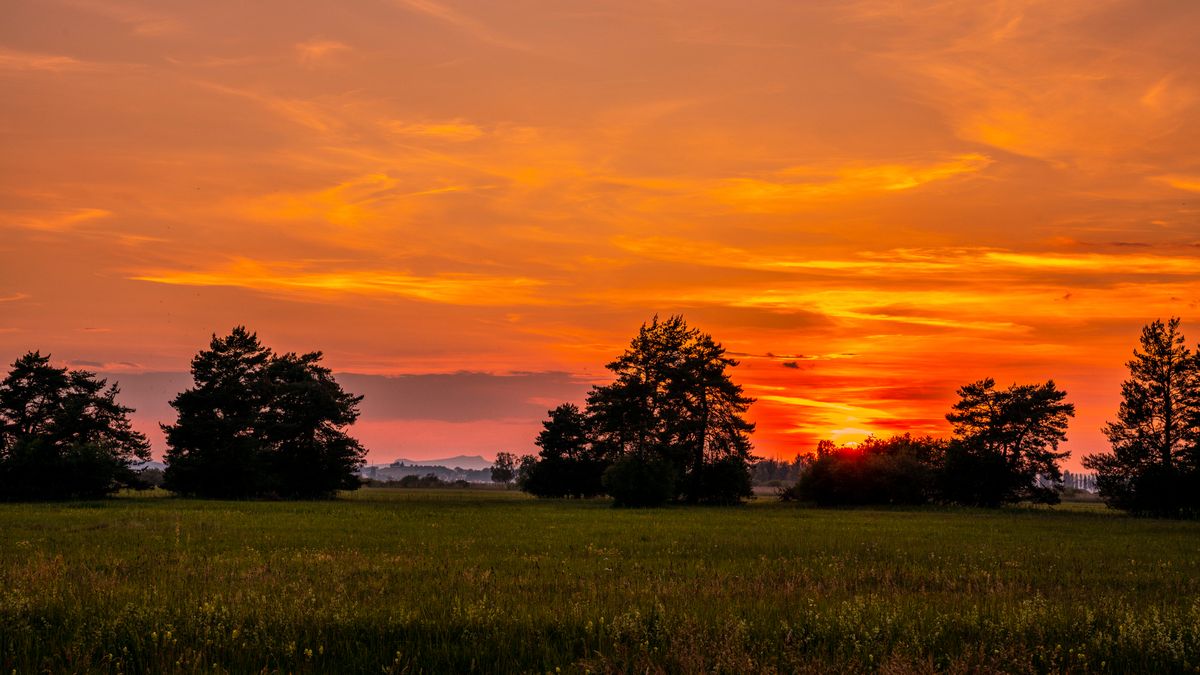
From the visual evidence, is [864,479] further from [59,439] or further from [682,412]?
[59,439]

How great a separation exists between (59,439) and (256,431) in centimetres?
1629

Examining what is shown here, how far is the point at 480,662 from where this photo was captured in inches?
A: 414

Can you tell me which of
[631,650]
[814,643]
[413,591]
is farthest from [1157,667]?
[413,591]

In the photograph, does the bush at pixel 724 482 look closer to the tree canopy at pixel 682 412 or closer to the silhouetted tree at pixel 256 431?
the tree canopy at pixel 682 412

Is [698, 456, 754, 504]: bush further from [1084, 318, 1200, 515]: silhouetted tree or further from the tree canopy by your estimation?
[1084, 318, 1200, 515]: silhouetted tree

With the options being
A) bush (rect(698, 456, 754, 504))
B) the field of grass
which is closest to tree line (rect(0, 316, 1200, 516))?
bush (rect(698, 456, 754, 504))

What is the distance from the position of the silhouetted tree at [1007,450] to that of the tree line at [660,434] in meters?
0.12

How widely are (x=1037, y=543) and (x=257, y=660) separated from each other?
104ft

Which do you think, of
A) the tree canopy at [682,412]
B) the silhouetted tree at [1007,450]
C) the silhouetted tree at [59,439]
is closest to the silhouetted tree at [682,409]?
the tree canopy at [682,412]

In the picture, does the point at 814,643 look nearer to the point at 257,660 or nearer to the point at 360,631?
the point at 360,631

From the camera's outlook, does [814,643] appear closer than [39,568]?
Yes

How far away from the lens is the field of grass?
10578mm

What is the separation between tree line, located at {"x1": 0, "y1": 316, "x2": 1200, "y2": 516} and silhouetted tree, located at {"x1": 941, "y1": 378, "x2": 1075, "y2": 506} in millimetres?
119

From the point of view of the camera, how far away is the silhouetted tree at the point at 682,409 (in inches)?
3174
